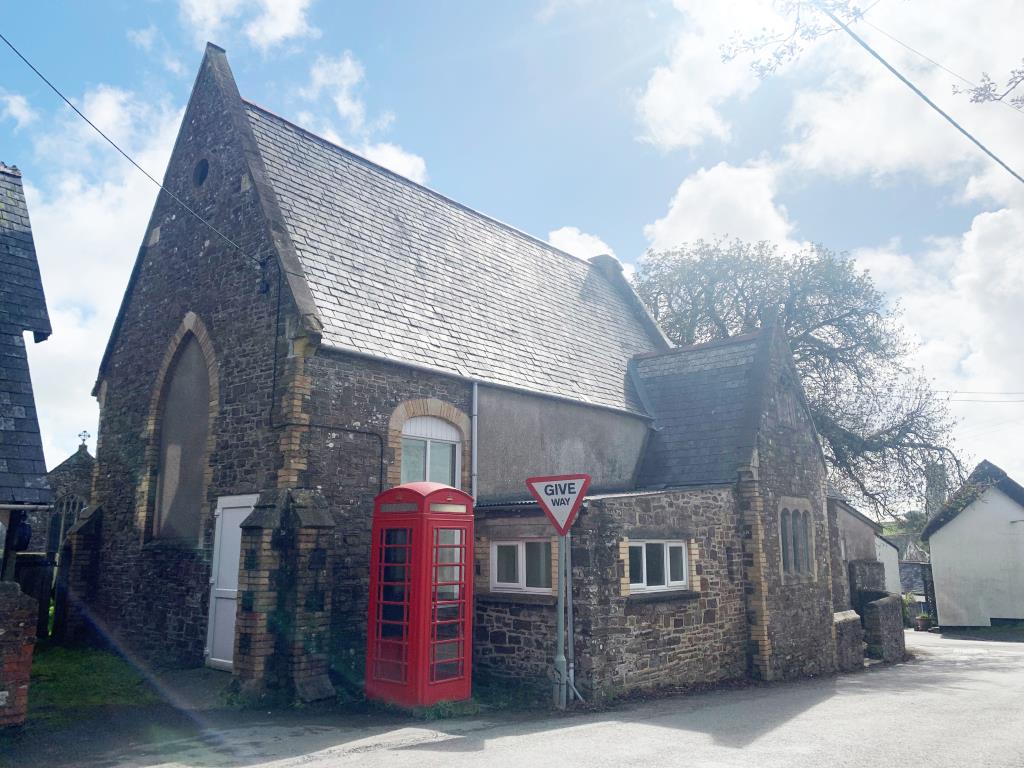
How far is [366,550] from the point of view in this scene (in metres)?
12.2

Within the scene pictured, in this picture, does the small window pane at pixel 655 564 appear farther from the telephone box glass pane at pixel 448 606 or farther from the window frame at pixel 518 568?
the telephone box glass pane at pixel 448 606

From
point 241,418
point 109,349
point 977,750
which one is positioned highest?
point 109,349

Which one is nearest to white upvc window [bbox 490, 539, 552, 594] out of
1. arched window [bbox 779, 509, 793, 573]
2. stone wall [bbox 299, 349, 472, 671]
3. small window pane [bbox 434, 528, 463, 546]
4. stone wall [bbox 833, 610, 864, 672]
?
small window pane [bbox 434, 528, 463, 546]

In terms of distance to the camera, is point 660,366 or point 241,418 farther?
point 660,366

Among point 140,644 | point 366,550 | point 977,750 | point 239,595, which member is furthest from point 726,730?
point 140,644

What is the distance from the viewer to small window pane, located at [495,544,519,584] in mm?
12602

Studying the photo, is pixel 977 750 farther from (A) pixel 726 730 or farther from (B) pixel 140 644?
(B) pixel 140 644

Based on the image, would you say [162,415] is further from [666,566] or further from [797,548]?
[797,548]

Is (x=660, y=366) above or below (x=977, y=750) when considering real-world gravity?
above

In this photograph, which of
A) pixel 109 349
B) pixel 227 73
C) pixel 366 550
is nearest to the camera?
pixel 366 550

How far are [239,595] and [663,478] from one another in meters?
9.39

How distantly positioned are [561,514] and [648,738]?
3025 mm

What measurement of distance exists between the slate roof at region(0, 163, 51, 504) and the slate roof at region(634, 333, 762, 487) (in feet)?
39.0

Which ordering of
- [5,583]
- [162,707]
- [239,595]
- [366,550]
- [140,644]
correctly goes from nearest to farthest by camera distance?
[5,583] → [162,707] → [239,595] → [366,550] → [140,644]
